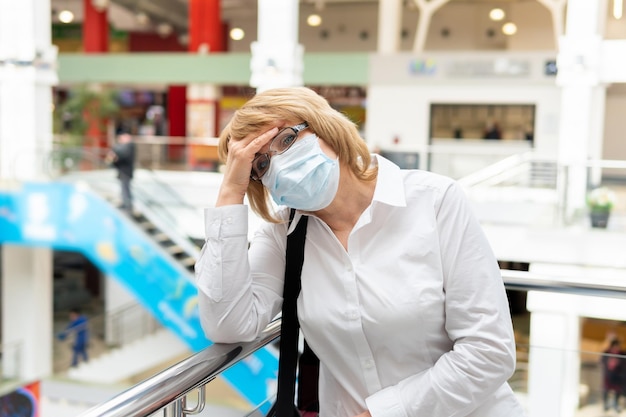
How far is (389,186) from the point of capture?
5.51 ft

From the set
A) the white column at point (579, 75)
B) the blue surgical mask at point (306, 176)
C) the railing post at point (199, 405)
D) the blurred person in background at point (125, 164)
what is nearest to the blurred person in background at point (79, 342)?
the blurred person in background at point (125, 164)

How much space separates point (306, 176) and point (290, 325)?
1.29 feet

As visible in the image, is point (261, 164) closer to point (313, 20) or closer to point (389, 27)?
point (389, 27)

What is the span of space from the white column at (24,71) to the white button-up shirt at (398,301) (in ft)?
46.6

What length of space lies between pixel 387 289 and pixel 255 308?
370 millimetres

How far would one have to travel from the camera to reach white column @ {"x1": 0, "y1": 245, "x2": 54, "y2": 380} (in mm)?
15625

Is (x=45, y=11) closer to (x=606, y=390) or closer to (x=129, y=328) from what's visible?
(x=129, y=328)

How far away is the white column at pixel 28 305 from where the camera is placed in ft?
51.3

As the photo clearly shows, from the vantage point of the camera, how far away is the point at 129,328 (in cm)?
1592

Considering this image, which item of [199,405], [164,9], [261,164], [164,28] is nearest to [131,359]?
[199,405]

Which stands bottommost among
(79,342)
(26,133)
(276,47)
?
(79,342)

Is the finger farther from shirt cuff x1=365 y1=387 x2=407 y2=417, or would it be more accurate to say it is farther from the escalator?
the escalator

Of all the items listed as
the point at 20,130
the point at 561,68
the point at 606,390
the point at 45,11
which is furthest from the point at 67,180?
the point at 606,390

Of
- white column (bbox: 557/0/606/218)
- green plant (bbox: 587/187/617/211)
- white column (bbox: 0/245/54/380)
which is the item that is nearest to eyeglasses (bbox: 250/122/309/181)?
green plant (bbox: 587/187/617/211)
